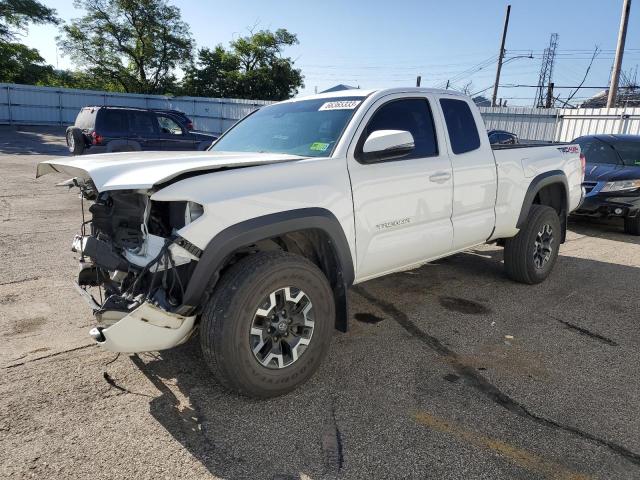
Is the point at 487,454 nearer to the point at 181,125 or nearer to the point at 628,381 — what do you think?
the point at 628,381

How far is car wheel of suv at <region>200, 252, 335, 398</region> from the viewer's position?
271 cm

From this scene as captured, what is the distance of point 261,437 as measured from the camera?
2.64 metres

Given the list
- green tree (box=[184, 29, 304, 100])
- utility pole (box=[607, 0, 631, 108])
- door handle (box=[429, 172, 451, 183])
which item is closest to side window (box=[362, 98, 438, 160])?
door handle (box=[429, 172, 451, 183])

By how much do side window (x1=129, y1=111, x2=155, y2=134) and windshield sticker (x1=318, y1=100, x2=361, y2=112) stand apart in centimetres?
985

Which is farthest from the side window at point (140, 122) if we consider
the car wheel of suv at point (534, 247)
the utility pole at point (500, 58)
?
the utility pole at point (500, 58)

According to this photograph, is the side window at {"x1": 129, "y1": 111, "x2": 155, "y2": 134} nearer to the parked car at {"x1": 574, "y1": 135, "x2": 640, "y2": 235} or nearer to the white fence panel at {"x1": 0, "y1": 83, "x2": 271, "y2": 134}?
the parked car at {"x1": 574, "y1": 135, "x2": 640, "y2": 235}

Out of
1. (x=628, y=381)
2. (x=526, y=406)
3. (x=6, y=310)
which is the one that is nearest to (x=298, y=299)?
(x=526, y=406)

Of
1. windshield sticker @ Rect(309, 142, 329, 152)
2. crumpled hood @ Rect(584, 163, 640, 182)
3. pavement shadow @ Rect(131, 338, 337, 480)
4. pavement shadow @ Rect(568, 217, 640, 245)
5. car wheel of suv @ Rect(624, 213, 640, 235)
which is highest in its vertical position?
windshield sticker @ Rect(309, 142, 329, 152)

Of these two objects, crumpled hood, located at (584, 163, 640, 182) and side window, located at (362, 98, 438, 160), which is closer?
side window, located at (362, 98, 438, 160)

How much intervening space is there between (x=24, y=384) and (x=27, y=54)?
4454 cm

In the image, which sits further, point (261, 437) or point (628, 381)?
point (628, 381)

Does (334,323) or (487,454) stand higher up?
(334,323)

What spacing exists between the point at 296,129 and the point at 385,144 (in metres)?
0.88

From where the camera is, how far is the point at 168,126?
43.1ft
